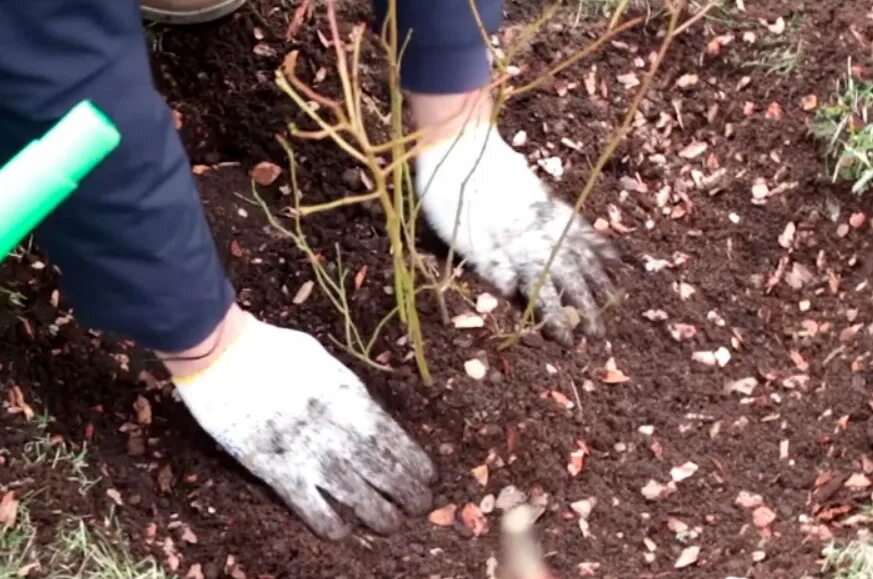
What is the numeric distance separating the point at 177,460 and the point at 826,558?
699mm

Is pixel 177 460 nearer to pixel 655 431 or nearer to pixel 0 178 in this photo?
pixel 655 431

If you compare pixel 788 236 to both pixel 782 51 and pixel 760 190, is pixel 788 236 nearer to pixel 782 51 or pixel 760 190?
pixel 760 190

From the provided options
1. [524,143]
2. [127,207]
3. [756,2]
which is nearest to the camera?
[127,207]

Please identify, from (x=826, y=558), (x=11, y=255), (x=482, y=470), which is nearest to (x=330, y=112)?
(x=11, y=255)

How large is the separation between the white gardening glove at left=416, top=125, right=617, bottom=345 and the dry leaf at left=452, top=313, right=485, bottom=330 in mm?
65

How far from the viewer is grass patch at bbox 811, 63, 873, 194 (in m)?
1.44

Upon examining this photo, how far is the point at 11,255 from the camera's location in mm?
1434

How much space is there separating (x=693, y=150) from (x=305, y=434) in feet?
2.10

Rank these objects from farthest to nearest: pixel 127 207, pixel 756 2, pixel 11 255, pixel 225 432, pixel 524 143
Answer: pixel 756 2 < pixel 524 143 < pixel 11 255 < pixel 225 432 < pixel 127 207

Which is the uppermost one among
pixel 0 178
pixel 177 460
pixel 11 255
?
pixel 0 178

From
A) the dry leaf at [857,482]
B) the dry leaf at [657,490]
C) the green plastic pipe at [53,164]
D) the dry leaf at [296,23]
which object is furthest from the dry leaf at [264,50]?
the green plastic pipe at [53,164]

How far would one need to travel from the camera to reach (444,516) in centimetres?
127

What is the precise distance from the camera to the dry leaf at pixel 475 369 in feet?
4.35

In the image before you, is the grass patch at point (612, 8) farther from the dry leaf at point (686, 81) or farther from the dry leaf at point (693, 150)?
the dry leaf at point (693, 150)
